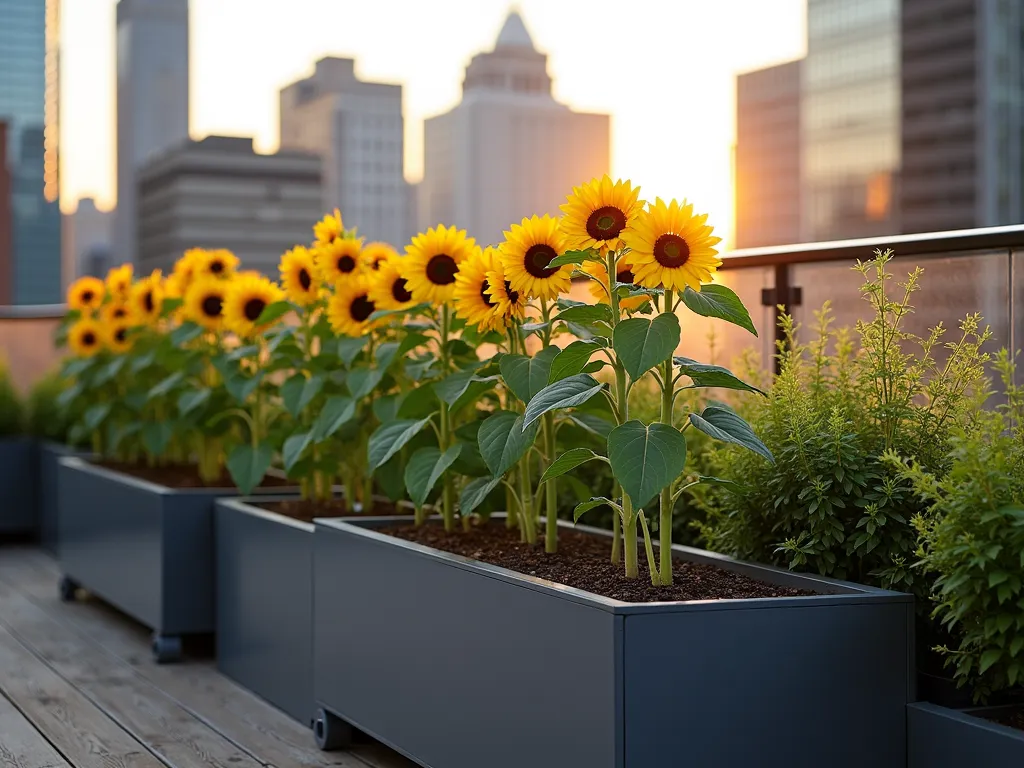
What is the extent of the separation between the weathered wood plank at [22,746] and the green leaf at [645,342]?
143 cm

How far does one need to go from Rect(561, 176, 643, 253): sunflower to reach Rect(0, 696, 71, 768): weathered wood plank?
4.72 ft

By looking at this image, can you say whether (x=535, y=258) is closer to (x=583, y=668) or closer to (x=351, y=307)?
(x=583, y=668)

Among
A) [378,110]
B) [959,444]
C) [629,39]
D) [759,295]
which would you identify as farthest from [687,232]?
[378,110]

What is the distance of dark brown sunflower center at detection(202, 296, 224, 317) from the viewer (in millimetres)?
3768

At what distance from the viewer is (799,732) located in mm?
1752

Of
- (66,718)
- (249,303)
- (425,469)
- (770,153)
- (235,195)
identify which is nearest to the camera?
(425,469)

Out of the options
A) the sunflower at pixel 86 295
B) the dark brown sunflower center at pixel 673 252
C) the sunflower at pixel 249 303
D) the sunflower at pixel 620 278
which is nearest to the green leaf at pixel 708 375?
the dark brown sunflower center at pixel 673 252

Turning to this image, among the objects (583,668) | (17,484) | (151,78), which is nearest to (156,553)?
A: (583,668)

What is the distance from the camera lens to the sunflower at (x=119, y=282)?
14.7 ft

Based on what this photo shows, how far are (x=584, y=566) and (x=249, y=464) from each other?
58.0 inches

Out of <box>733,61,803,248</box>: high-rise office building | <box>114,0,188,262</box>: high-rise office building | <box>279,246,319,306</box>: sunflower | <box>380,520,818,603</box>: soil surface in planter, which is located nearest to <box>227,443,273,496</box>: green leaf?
<box>279,246,319,306</box>: sunflower

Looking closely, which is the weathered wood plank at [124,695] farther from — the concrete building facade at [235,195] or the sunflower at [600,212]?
the concrete building facade at [235,195]

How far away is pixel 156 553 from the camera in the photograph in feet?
11.5

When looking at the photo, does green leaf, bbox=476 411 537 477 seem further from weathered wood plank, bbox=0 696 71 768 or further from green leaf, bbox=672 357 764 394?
weathered wood plank, bbox=0 696 71 768
